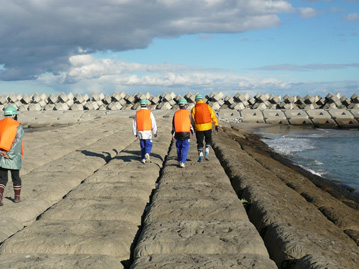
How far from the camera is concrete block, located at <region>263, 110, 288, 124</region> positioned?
83.0ft

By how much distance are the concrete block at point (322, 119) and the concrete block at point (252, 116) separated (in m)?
3.43

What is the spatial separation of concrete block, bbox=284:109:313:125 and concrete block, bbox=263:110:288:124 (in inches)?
14.0

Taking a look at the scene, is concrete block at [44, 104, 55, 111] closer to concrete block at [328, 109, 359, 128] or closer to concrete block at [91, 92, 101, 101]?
concrete block at [91, 92, 101, 101]

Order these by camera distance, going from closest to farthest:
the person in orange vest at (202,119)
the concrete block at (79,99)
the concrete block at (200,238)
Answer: the concrete block at (200,238) → the person in orange vest at (202,119) → the concrete block at (79,99)

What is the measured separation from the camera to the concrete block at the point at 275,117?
25.3 m

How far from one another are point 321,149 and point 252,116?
861 centimetres

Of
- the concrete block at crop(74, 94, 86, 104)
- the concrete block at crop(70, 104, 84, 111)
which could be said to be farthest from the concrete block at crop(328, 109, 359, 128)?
the concrete block at crop(74, 94, 86, 104)

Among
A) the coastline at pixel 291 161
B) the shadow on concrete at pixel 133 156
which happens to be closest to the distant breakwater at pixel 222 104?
the coastline at pixel 291 161

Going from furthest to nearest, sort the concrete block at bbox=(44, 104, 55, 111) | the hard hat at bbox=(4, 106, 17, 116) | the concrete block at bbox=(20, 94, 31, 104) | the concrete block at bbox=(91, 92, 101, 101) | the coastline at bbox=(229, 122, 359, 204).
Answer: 1. the concrete block at bbox=(20, 94, 31, 104)
2. the concrete block at bbox=(91, 92, 101, 101)
3. the concrete block at bbox=(44, 104, 55, 111)
4. the coastline at bbox=(229, 122, 359, 204)
5. the hard hat at bbox=(4, 106, 17, 116)

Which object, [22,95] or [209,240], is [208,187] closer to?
[209,240]

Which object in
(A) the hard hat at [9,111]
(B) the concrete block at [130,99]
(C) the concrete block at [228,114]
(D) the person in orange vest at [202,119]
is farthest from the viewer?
(B) the concrete block at [130,99]

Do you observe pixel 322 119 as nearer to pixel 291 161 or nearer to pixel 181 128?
pixel 291 161

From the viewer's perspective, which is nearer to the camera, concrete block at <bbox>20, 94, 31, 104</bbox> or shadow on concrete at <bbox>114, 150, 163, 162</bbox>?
shadow on concrete at <bbox>114, 150, 163, 162</bbox>

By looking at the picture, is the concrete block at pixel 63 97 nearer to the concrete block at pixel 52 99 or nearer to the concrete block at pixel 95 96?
the concrete block at pixel 52 99
